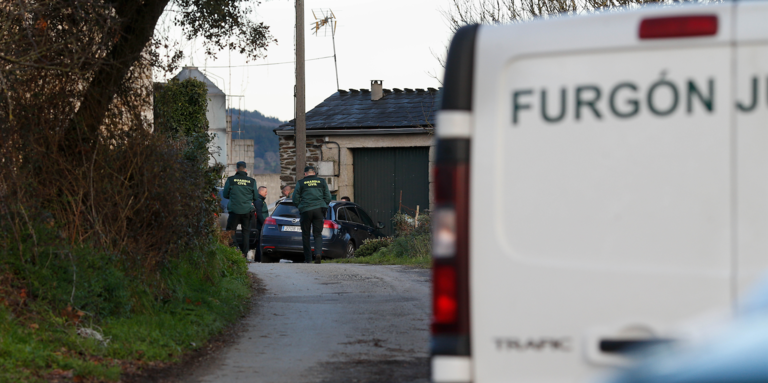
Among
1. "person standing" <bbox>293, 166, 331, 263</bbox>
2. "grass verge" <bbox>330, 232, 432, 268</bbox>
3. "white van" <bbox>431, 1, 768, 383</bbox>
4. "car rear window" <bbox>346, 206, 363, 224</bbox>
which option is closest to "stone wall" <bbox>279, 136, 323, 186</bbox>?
"car rear window" <bbox>346, 206, 363, 224</bbox>

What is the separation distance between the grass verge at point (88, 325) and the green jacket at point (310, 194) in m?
7.13

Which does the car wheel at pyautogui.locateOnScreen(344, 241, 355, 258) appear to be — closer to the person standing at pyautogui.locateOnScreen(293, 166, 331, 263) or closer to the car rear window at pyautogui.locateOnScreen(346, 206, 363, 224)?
the car rear window at pyautogui.locateOnScreen(346, 206, 363, 224)

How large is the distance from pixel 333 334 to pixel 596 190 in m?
5.05

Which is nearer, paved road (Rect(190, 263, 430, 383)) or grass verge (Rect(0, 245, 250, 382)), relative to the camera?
grass verge (Rect(0, 245, 250, 382))

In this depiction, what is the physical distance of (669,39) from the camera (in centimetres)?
287

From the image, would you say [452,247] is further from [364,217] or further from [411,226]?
[364,217]

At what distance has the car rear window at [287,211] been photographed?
56.3ft

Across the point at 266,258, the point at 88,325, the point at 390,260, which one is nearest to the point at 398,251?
the point at 390,260

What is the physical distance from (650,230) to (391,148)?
817 inches

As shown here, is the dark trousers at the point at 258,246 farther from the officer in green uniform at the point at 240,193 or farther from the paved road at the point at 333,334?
the paved road at the point at 333,334

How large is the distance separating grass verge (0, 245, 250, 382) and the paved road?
46 cm

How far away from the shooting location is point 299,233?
Answer: 1708 cm

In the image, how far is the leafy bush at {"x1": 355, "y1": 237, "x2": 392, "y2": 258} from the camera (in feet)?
59.5

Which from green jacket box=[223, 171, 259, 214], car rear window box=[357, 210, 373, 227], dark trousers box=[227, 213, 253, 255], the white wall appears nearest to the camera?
green jacket box=[223, 171, 259, 214]
